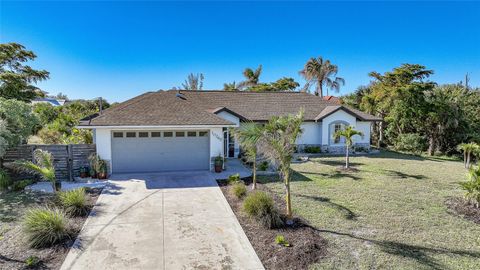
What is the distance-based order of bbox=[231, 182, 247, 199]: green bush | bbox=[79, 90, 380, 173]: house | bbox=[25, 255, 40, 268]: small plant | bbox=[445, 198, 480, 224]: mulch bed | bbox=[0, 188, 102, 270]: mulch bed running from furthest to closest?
bbox=[79, 90, 380, 173]: house < bbox=[231, 182, 247, 199]: green bush < bbox=[445, 198, 480, 224]: mulch bed < bbox=[0, 188, 102, 270]: mulch bed < bbox=[25, 255, 40, 268]: small plant

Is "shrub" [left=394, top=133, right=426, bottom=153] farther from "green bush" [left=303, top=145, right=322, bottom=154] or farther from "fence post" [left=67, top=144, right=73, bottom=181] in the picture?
"fence post" [left=67, top=144, right=73, bottom=181]

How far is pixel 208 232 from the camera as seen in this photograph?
7305mm

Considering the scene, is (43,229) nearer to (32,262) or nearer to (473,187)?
(32,262)

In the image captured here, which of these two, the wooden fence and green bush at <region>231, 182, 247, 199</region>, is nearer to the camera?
green bush at <region>231, 182, 247, 199</region>

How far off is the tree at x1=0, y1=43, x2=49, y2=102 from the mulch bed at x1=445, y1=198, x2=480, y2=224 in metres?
26.3

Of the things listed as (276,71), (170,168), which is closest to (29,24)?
(170,168)

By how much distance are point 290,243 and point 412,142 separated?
21058 mm

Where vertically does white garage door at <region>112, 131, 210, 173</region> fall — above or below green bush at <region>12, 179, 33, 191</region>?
above

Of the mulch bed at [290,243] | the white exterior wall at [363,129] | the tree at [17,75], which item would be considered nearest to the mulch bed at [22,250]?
the mulch bed at [290,243]

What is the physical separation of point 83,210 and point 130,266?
3850 mm

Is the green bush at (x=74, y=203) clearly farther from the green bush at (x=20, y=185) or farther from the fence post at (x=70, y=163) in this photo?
the fence post at (x=70, y=163)

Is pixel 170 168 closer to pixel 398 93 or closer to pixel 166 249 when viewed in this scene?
pixel 166 249

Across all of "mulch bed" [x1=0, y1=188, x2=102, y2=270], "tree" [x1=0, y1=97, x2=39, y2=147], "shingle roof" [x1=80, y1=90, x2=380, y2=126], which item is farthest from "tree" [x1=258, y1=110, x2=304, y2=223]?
"tree" [x1=0, y1=97, x2=39, y2=147]

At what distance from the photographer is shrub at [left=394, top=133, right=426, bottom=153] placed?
22750 mm
